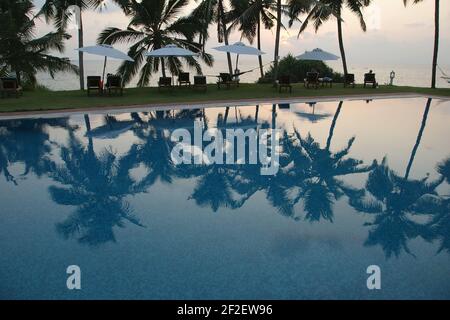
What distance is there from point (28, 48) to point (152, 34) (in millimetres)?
6305

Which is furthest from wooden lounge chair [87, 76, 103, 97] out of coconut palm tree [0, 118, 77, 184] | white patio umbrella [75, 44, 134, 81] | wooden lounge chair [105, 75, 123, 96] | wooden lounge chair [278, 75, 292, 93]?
wooden lounge chair [278, 75, 292, 93]

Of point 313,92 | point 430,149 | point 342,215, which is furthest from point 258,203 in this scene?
point 313,92

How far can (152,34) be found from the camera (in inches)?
875

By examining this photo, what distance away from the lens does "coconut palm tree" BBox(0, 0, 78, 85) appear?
20031 millimetres

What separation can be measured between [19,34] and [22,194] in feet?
56.5

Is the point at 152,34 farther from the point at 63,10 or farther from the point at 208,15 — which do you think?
the point at 63,10

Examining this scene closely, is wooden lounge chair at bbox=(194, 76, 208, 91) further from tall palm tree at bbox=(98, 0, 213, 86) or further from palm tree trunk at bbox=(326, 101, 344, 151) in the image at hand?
palm tree trunk at bbox=(326, 101, 344, 151)

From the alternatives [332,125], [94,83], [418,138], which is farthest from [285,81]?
[418,138]

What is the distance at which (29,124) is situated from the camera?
13.2m

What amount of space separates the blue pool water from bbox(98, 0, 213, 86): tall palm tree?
1033cm

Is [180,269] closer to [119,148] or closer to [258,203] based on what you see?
[258,203]

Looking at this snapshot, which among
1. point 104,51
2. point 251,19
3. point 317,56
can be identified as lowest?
point 104,51

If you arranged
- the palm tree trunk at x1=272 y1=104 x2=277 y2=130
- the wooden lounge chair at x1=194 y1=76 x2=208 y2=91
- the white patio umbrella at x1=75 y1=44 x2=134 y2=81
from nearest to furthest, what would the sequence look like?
the palm tree trunk at x1=272 y1=104 x2=277 y2=130 < the white patio umbrella at x1=75 y1=44 x2=134 y2=81 < the wooden lounge chair at x1=194 y1=76 x2=208 y2=91

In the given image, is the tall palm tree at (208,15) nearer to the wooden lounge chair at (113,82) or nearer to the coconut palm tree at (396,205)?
the wooden lounge chair at (113,82)
